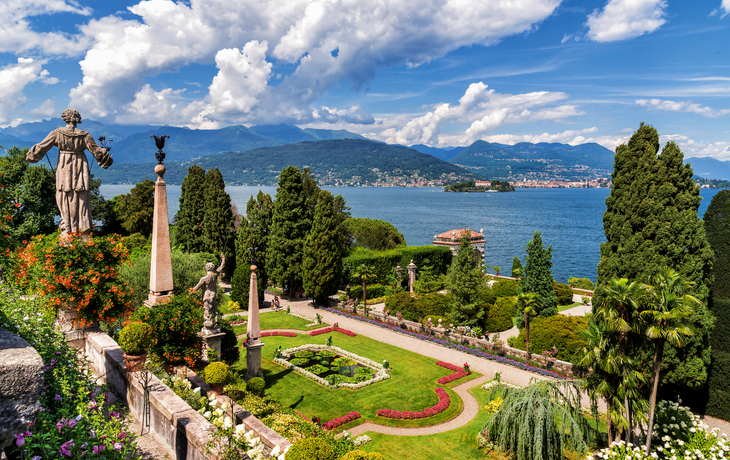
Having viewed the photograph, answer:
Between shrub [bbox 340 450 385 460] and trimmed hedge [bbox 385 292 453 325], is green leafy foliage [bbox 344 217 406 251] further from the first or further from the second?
shrub [bbox 340 450 385 460]

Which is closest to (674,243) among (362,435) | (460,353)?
(460,353)

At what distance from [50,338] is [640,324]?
14937 millimetres

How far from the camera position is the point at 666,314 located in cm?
1206

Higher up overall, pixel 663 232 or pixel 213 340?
pixel 663 232

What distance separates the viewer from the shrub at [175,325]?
1073cm

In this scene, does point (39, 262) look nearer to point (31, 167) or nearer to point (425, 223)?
point (31, 167)

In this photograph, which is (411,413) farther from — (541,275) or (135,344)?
(541,275)

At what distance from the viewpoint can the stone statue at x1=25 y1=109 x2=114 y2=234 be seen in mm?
10375

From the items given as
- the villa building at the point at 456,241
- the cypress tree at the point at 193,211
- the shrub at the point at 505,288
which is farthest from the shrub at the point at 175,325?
the villa building at the point at 456,241

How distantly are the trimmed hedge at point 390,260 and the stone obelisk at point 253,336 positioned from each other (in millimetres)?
21720

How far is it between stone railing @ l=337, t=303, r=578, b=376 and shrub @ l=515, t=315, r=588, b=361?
2.98ft

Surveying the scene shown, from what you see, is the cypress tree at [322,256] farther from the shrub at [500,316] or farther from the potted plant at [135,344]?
the potted plant at [135,344]

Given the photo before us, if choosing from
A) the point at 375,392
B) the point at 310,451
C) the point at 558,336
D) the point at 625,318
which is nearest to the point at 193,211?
the point at 375,392

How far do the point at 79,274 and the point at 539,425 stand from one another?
13.6 meters
